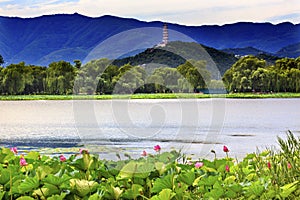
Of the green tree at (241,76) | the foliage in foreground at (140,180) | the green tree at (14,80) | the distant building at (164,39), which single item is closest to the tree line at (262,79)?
the green tree at (241,76)

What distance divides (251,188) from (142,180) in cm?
48

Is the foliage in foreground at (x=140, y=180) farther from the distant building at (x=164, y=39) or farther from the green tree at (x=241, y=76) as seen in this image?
the green tree at (x=241, y=76)

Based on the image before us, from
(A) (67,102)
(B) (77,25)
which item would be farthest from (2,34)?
(A) (67,102)

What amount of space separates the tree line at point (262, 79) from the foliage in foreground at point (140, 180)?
35541mm

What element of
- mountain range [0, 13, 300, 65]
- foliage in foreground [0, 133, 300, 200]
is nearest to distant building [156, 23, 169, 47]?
foliage in foreground [0, 133, 300, 200]

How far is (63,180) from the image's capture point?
2090 mm

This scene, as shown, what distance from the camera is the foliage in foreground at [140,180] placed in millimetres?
2098

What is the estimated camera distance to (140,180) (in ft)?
7.58

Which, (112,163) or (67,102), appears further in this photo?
(67,102)

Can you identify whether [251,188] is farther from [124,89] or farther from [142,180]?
[124,89]

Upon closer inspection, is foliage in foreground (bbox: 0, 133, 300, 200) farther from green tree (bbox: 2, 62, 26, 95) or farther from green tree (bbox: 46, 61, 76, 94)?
green tree (bbox: 2, 62, 26, 95)

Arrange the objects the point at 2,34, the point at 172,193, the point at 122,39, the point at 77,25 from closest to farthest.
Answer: the point at 172,193 < the point at 122,39 < the point at 2,34 < the point at 77,25

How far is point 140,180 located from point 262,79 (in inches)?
1470

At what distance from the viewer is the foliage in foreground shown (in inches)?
82.6
